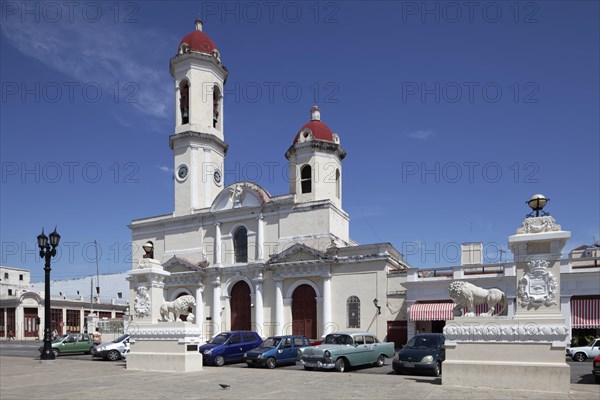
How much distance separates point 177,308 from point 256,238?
54.9 ft

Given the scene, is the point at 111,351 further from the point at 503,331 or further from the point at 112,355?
the point at 503,331

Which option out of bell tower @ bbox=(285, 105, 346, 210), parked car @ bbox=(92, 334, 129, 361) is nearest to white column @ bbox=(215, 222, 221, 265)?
bell tower @ bbox=(285, 105, 346, 210)

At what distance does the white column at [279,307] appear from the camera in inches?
1322

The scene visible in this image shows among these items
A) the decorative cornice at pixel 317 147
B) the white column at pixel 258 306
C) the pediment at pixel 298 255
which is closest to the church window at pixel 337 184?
the decorative cornice at pixel 317 147

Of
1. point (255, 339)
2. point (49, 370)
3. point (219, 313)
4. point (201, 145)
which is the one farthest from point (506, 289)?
point (201, 145)

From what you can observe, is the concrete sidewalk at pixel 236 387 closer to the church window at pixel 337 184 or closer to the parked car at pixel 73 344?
the parked car at pixel 73 344

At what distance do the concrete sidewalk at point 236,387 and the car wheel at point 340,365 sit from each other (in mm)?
574

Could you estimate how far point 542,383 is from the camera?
12.2 metres

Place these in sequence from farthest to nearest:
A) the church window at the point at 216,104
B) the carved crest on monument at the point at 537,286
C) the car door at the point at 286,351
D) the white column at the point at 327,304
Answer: the church window at the point at 216,104 < the white column at the point at 327,304 < the car door at the point at 286,351 < the carved crest on monument at the point at 537,286

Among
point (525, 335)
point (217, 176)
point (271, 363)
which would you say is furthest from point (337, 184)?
point (525, 335)

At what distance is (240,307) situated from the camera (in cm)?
3600

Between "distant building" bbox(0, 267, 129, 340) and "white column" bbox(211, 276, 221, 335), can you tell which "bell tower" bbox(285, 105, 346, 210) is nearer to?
"white column" bbox(211, 276, 221, 335)

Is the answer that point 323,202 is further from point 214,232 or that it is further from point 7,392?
point 7,392

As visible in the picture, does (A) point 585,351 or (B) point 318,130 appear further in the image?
(B) point 318,130
